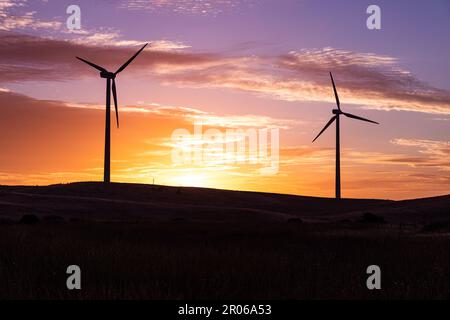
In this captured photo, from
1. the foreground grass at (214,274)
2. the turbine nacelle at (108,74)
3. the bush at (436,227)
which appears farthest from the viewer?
the turbine nacelle at (108,74)

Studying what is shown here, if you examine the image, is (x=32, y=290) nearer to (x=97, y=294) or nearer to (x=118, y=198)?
(x=97, y=294)

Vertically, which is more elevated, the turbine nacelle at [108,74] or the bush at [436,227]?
the turbine nacelle at [108,74]

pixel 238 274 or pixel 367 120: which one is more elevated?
pixel 367 120

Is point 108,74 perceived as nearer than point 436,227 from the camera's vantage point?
No

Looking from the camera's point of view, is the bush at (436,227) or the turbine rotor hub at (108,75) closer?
the bush at (436,227)

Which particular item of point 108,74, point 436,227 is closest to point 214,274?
point 436,227

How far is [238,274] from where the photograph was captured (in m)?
12.7

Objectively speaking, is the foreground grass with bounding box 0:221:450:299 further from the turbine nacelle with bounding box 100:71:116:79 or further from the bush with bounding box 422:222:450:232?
the turbine nacelle with bounding box 100:71:116:79

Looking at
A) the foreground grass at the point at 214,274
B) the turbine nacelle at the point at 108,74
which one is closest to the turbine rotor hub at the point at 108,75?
the turbine nacelle at the point at 108,74

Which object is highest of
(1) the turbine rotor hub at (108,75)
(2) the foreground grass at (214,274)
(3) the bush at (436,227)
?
(1) the turbine rotor hub at (108,75)

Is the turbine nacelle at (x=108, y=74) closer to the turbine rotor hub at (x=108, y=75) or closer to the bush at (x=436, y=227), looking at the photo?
the turbine rotor hub at (x=108, y=75)

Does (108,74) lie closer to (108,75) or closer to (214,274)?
(108,75)

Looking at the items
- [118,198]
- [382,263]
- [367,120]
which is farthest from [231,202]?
[382,263]
